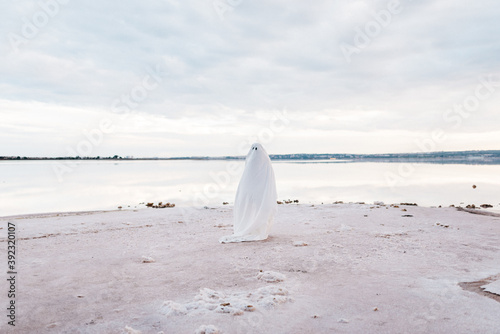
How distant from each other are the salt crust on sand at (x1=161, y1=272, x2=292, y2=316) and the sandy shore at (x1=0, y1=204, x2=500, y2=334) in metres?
0.02

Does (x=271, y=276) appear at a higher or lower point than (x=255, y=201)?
lower

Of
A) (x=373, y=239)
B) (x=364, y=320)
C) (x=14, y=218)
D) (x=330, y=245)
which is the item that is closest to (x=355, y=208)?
(x=373, y=239)

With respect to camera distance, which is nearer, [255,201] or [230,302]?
[230,302]

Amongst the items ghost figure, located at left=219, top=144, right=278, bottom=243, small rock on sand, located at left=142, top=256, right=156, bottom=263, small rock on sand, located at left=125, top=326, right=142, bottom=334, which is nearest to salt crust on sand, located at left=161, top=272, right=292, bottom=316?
small rock on sand, located at left=125, top=326, right=142, bottom=334

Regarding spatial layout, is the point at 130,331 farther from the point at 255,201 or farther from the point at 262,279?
the point at 255,201

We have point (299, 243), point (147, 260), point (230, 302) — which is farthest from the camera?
point (299, 243)

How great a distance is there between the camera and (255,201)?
9.14 meters

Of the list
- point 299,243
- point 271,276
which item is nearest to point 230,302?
point 271,276

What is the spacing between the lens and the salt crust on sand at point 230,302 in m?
4.72

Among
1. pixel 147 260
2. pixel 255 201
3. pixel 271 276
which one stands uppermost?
pixel 255 201

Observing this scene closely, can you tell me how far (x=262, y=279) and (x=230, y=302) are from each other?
1.19 m

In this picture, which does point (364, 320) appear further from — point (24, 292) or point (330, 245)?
point (24, 292)

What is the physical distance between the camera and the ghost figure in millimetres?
9117

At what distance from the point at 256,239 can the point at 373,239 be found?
10.3 feet
